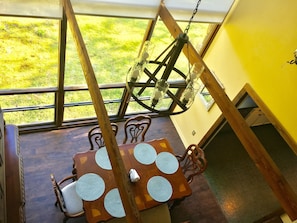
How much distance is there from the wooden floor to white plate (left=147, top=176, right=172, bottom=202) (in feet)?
2.79

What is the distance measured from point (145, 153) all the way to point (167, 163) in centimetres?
33

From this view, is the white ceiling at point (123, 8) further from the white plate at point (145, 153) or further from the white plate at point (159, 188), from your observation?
the white plate at point (159, 188)

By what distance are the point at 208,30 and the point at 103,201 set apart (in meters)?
2.86

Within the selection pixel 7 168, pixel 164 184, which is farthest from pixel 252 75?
pixel 7 168

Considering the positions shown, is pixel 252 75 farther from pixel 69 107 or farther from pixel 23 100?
pixel 23 100

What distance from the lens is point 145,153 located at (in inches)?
147

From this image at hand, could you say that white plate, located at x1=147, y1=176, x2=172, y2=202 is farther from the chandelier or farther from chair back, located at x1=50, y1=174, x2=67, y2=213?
the chandelier

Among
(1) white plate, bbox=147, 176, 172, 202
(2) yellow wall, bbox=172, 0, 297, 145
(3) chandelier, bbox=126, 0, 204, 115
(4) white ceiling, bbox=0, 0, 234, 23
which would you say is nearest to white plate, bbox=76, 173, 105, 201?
(1) white plate, bbox=147, 176, 172, 202

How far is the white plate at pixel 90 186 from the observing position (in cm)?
316

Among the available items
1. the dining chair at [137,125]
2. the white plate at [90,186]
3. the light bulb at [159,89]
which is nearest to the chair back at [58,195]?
the white plate at [90,186]

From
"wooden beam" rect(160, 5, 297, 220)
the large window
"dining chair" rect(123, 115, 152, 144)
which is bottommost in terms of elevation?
"wooden beam" rect(160, 5, 297, 220)

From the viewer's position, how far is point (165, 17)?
10.6ft

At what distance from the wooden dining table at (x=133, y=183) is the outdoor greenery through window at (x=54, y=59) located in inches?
43.8

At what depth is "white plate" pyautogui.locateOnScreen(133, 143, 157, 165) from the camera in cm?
366
